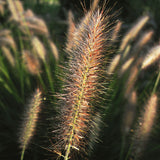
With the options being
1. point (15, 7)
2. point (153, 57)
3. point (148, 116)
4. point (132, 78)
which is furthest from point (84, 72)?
point (15, 7)

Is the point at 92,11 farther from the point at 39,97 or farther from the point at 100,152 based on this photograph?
the point at 100,152

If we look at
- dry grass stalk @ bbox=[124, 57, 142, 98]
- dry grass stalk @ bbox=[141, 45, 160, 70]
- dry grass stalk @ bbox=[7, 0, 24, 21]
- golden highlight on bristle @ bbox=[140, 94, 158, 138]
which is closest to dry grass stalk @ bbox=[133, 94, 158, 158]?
golden highlight on bristle @ bbox=[140, 94, 158, 138]

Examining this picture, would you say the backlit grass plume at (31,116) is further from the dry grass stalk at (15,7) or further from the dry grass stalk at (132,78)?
the dry grass stalk at (15,7)

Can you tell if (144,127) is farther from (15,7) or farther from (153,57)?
(15,7)

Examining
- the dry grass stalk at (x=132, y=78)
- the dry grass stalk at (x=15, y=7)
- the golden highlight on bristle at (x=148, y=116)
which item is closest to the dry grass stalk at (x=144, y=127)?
the golden highlight on bristle at (x=148, y=116)

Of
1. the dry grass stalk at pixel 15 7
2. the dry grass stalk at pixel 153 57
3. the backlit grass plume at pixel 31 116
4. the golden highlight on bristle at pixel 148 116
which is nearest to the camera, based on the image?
the backlit grass plume at pixel 31 116

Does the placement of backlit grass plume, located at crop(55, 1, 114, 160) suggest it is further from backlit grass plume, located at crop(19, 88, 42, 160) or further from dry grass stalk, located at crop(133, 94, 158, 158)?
dry grass stalk, located at crop(133, 94, 158, 158)
